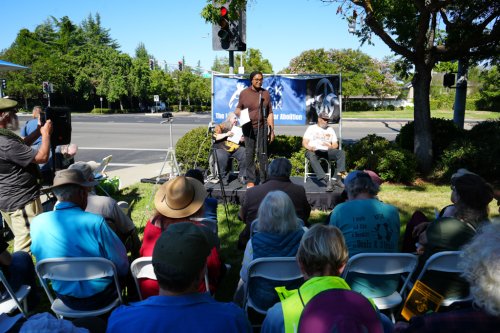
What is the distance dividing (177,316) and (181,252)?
260 mm

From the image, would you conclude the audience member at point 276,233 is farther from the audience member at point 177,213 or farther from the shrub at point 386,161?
the shrub at point 386,161

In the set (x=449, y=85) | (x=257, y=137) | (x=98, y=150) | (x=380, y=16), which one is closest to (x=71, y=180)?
(x=257, y=137)

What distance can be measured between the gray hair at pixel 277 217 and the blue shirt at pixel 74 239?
110cm

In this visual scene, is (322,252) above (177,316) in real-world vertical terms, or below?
above

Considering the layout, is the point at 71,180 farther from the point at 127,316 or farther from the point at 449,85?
the point at 449,85

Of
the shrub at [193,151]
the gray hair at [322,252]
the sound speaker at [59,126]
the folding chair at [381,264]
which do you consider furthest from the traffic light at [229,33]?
the gray hair at [322,252]

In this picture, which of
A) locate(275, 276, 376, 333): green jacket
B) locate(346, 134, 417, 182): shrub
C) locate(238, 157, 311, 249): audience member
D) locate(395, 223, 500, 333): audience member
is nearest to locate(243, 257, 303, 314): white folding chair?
locate(275, 276, 376, 333): green jacket

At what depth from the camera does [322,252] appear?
6.77ft

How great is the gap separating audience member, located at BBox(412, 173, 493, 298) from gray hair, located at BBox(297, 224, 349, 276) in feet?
3.82

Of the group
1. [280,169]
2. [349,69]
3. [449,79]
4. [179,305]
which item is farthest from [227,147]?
[349,69]

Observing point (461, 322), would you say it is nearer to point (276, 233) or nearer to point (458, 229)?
point (458, 229)

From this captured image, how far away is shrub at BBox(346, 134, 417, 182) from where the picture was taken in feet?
29.9

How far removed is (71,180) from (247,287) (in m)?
1.50

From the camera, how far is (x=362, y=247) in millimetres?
3160
